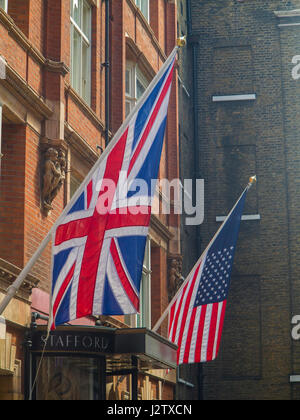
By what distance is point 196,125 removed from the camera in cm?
3084

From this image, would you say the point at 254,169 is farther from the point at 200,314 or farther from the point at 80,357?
the point at 80,357

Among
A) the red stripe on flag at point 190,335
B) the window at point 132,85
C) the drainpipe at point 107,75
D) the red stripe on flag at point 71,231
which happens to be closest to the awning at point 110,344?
the red stripe on flag at point 190,335

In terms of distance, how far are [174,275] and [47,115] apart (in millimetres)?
9664

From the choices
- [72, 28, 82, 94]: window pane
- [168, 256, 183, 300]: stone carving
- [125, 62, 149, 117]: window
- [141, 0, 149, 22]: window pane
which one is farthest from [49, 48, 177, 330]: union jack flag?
[141, 0, 149, 22]: window pane

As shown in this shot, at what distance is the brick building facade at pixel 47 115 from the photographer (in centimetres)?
1368

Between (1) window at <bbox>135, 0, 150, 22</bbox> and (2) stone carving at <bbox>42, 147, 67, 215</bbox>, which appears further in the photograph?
(1) window at <bbox>135, 0, 150, 22</bbox>

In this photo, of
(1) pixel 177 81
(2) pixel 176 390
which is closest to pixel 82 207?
(2) pixel 176 390

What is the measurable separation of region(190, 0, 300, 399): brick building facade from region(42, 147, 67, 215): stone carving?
15.3 m

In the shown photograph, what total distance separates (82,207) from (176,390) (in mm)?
14368

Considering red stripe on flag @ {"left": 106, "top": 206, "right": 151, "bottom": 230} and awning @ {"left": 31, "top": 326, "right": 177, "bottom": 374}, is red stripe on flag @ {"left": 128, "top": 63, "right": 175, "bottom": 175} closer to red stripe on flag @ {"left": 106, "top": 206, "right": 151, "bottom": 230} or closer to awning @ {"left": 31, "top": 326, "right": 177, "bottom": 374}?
red stripe on flag @ {"left": 106, "top": 206, "right": 151, "bottom": 230}

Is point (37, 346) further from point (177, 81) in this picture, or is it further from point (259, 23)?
point (259, 23)

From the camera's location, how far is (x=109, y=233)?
11.5m

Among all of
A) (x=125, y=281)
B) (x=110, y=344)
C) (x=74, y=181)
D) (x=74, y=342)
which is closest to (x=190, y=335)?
(x=74, y=181)

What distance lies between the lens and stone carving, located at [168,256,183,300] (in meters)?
23.9
